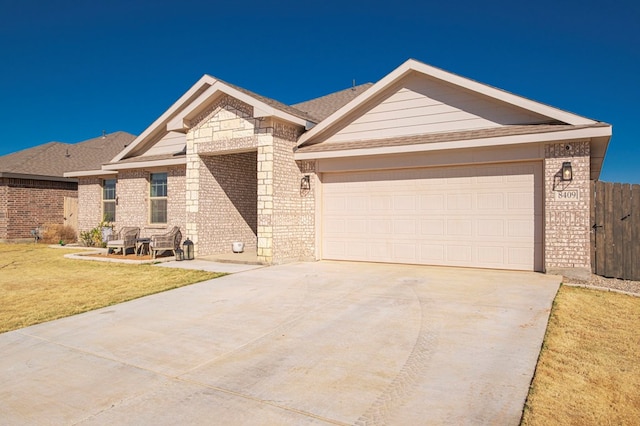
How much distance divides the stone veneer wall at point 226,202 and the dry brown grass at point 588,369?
10304 millimetres

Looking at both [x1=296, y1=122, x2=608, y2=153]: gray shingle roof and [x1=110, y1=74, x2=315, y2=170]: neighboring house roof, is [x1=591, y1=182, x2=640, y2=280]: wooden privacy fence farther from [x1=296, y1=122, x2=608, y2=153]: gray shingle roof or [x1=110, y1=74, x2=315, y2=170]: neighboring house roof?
[x1=110, y1=74, x2=315, y2=170]: neighboring house roof

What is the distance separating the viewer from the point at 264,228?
36.6ft

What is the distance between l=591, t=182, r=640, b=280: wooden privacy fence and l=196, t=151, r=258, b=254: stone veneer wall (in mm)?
10790

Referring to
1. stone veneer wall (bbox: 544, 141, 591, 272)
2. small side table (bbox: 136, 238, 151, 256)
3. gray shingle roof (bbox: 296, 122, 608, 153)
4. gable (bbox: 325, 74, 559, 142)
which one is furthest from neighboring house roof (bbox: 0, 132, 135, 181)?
stone veneer wall (bbox: 544, 141, 591, 272)

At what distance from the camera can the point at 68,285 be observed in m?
8.99

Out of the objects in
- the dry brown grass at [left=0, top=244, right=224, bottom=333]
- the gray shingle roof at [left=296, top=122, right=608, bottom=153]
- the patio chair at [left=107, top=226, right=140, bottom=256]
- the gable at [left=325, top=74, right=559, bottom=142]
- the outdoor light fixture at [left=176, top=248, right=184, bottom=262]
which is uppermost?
the gable at [left=325, top=74, right=559, bottom=142]

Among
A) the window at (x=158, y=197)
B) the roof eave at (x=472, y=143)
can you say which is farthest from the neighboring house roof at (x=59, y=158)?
the roof eave at (x=472, y=143)

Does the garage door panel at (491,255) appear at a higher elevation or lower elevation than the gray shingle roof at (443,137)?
lower

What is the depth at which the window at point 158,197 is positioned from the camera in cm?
1599

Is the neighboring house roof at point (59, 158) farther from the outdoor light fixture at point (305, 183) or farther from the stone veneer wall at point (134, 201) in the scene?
the outdoor light fixture at point (305, 183)

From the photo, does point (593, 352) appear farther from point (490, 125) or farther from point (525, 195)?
point (490, 125)

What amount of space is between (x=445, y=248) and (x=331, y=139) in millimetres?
4641

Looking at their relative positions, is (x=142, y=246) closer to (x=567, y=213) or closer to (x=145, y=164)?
(x=145, y=164)

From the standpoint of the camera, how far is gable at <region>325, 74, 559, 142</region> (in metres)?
9.72
